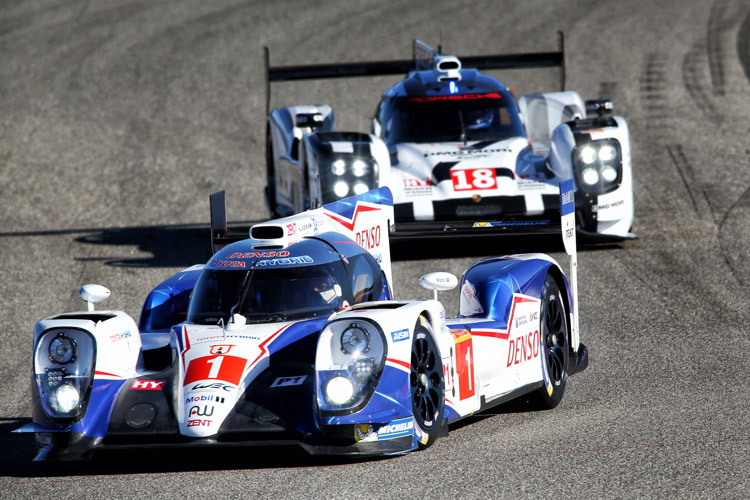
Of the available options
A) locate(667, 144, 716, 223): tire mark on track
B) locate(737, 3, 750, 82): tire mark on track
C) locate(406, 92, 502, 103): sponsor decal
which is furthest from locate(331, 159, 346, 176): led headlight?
locate(737, 3, 750, 82): tire mark on track

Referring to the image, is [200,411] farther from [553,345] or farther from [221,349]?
[553,345]

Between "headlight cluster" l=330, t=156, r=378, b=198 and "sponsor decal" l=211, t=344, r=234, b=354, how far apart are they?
551 centimetres

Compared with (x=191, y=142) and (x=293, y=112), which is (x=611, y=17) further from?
(x=293, y=112)

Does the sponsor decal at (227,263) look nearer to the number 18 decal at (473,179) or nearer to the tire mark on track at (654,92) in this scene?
the number 18 decal at (473,179)

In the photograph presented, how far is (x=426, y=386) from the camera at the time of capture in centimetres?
616

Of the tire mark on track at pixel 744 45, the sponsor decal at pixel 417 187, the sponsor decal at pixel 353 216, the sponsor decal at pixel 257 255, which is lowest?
the sponsor decal at pixel 257 255

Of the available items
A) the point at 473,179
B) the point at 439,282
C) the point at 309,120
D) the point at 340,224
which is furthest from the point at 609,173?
the point at 439,282

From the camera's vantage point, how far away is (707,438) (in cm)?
622

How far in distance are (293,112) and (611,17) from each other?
13.7 metres

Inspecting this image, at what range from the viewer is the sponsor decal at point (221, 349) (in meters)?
6.29

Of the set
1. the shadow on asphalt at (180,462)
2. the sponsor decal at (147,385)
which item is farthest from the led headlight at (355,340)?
the sponsor decal at (147,385)

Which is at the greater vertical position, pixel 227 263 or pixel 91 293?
pixel 227 263

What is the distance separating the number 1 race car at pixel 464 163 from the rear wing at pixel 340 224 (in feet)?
8.80

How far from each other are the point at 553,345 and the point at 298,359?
7.06 ft
